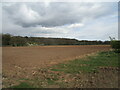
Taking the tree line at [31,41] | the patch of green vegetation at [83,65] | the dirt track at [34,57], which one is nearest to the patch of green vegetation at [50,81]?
the patch of green vegetation at [83,65]

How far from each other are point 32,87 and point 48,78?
0.96m

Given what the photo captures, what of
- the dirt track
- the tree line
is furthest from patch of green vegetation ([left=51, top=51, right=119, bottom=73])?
the tree line

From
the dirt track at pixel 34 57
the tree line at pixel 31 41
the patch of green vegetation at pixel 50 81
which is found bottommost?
the patch of green vegetation at pixel 50 81

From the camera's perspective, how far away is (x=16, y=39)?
30281mm

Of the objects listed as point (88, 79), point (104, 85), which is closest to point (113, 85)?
point (104, 85)

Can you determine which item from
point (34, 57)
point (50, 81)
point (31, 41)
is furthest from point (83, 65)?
point (31, 41)

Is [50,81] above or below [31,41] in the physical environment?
below

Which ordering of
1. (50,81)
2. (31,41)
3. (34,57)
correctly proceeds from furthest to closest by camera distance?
(31,41) < (34,57) < (50,81)

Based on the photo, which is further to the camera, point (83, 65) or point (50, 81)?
point (83, 65)

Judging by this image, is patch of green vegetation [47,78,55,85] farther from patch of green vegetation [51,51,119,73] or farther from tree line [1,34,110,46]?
tree line [1,34,110,46]

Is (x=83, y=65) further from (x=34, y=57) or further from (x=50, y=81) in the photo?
(x=34, y=57)

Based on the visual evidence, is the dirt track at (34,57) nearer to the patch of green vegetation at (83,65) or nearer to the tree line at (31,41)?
the patch of green vegetation at (83,65)

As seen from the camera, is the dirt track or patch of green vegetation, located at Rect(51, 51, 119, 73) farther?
the dirt track

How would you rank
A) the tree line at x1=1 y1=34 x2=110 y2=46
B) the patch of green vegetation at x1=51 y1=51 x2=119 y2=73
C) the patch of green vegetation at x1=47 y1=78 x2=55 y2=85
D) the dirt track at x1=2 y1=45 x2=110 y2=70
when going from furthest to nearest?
the tree line at x1=1 y1=34 x2=110 y2=46
the dirt track at x1=2 y1=45 x2=110 y2=70
the patch of green vegetation at x1=51 y1=51 x2=119 y2=73
the patch of green vegetation at x1=47 y1=78 x2=55 y2=85
